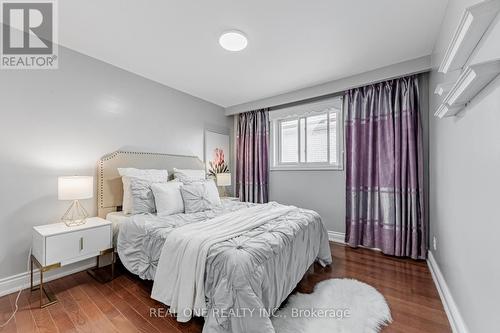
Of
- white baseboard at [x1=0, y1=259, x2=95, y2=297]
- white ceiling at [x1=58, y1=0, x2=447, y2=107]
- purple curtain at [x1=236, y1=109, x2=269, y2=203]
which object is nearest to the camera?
white ceiling at [x1=58, y1=0, x2=447, y2=107]

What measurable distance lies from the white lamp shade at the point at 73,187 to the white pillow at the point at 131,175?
1.60 feet

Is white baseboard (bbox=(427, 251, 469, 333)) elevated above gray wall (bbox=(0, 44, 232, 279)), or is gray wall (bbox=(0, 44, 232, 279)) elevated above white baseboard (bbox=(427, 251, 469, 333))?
gray wall (bbox=(0, 44, 232, 279))

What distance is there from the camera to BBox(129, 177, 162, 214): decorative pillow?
2588 millimetres

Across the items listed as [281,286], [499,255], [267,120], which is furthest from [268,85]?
[499,255]

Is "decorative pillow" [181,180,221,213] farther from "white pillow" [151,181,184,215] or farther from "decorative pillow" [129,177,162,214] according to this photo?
"decorative pillow" [129,177,162,214]

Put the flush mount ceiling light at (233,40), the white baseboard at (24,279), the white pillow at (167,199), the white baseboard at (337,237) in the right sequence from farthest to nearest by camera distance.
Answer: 1. the white baseboard at (337,237)
2. the white pillow at (167,199)
3. the flush mount ceiling light at (233,40)
4. the white baseboard at (24,279)

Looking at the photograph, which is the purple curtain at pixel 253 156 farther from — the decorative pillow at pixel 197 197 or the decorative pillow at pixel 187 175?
the decorative pillow at pixel 197 197

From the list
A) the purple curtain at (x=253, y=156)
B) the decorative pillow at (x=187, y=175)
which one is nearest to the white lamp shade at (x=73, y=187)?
the decorative pillow at (x=187, y=175)

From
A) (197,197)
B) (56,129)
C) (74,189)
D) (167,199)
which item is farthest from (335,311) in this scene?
(56,129)

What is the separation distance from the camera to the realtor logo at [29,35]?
6.54ft

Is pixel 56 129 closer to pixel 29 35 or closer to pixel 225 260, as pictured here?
pixel 29 35

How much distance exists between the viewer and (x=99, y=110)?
2.79 metres

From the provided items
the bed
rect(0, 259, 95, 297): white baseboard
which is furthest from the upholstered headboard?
rect(0, 259, 95, 297): white baseboard

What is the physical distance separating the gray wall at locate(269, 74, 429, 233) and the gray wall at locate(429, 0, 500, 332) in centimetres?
146
